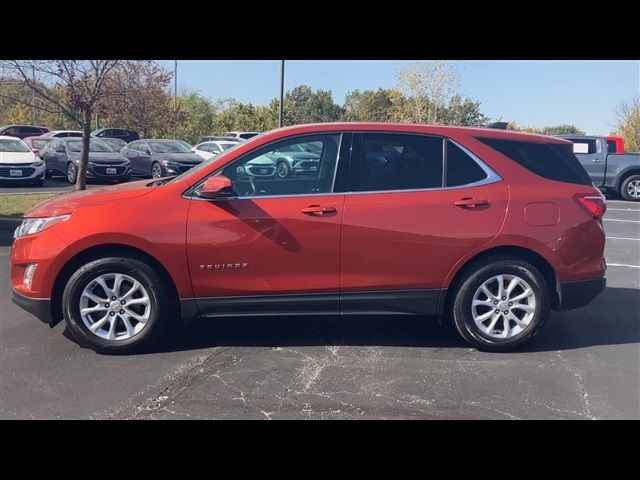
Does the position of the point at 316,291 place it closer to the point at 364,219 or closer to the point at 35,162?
the point at 364,219

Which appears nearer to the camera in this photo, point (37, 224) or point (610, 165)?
point (37, 224)

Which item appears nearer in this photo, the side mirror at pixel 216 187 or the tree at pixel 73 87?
the side mirror at pixel 216 187

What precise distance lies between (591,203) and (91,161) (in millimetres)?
15913

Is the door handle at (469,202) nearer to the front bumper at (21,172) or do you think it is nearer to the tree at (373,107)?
the front bumper at (21,172)

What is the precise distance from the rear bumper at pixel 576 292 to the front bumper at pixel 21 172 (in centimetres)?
1578

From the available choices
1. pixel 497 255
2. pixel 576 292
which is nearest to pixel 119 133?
pixel 497 255

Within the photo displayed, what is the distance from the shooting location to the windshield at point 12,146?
17.3 meters

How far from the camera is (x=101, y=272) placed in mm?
4719

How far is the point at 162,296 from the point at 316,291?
1202 millimetres

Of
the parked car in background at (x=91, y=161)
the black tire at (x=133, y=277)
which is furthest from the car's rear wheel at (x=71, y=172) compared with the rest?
the black tire at (x=133, y=277)

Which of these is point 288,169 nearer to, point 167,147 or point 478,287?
point 478,287

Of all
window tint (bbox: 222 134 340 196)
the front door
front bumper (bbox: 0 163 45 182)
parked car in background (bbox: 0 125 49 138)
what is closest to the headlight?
the front door

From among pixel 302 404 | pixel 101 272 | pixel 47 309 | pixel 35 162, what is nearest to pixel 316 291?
pixel 302 404

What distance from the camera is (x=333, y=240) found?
4.77m
